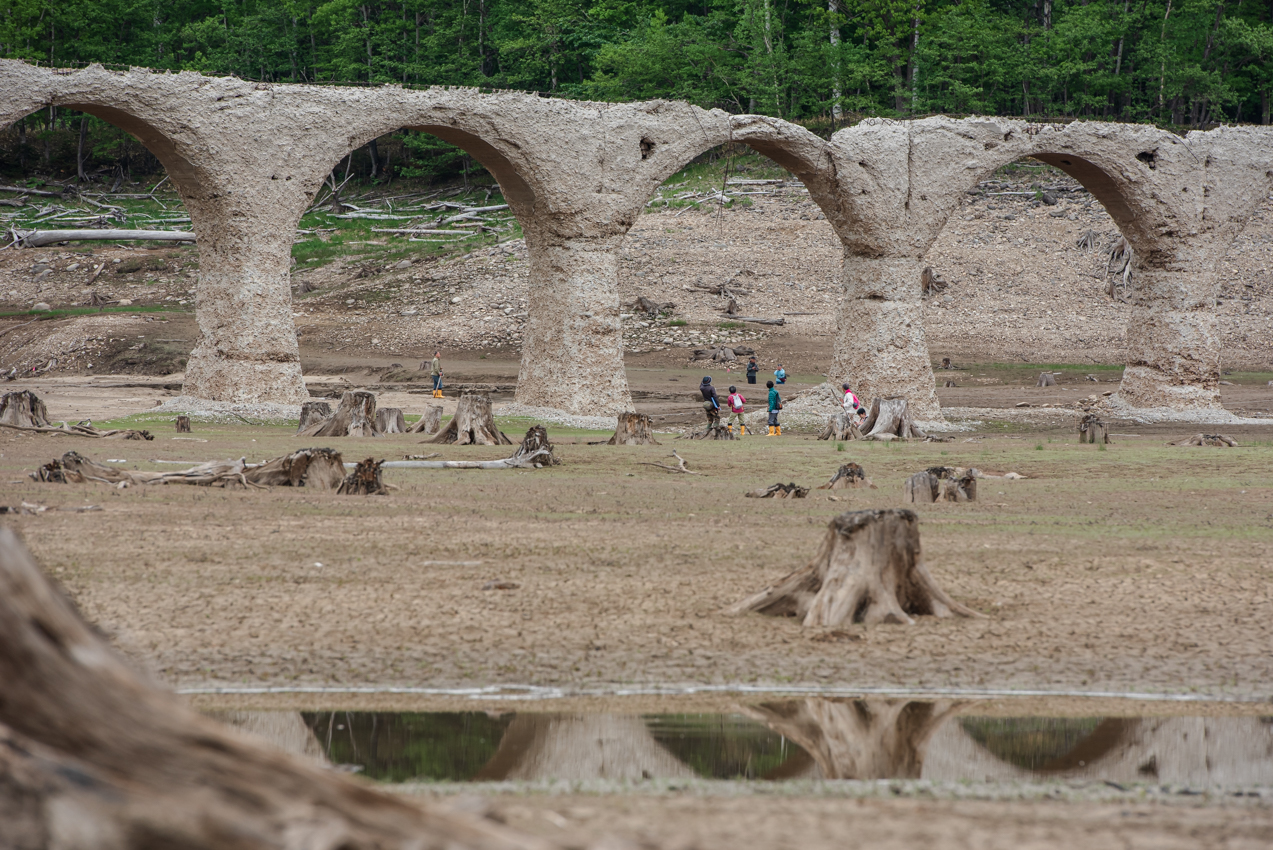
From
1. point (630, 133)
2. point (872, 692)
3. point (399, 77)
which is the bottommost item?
point (872, 692)

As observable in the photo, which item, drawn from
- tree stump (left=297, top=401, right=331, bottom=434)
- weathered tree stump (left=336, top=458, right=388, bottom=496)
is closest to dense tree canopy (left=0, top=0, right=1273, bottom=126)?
tree stump (left=297, top=401, right=331, bottom=434)

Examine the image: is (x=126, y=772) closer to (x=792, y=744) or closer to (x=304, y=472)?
(x=792, y=744)

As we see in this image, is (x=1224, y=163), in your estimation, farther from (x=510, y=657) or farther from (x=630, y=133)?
(x=510, y=657)

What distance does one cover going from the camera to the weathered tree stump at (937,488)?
10141mm

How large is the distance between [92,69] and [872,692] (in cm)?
1427

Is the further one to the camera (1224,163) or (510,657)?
(1224,163)

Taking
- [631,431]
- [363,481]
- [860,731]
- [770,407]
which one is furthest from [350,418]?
[860,731]

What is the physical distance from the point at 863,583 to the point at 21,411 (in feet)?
35.0

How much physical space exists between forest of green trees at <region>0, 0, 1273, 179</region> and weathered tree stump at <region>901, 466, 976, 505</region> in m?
27.5

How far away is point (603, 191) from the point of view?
18.0m

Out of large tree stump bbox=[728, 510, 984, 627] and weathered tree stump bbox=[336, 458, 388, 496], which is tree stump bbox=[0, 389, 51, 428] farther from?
large tree stump bbox=[728, 510, 984, 627]

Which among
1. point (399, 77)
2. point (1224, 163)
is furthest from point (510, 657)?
point (399, 77)

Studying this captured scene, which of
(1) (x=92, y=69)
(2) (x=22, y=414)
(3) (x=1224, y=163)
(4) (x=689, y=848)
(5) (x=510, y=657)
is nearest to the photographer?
(4) (x=689, y=848)

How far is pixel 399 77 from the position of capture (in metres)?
43.8
